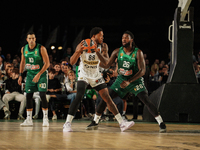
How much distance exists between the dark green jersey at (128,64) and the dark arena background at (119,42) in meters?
1.13

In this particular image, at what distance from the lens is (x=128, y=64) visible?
21.2 feet

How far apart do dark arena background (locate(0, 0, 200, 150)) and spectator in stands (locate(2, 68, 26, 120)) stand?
0.41 meters

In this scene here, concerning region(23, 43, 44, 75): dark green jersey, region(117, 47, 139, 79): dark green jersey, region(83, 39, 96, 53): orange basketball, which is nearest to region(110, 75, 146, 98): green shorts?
region(117, 47, 139, 79): dark green jersey

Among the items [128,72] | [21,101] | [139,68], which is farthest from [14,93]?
[139,68]

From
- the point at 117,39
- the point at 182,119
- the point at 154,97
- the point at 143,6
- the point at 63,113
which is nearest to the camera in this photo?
the point at 182,119

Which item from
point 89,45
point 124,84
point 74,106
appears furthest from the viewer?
point 124,84

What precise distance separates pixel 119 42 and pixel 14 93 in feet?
47.4

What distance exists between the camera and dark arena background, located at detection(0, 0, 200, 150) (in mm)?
8062

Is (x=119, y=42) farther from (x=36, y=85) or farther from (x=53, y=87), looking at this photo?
(x=36, y=85)

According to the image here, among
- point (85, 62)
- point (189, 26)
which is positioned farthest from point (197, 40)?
point (85, 62)

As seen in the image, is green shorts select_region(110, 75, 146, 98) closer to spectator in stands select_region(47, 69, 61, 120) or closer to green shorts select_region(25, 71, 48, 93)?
green shorts select_region(25, 71, 48, 93)

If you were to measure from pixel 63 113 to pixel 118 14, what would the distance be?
13.5 meters

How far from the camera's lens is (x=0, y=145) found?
3.79 m

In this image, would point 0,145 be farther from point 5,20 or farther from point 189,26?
point 5,20
